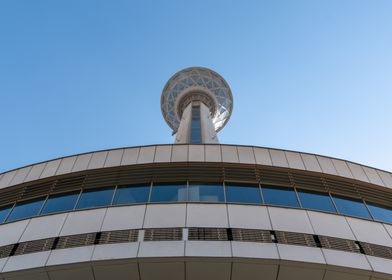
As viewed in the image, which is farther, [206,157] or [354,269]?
[206,157]

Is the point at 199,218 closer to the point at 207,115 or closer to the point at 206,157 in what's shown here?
the point at 206,157

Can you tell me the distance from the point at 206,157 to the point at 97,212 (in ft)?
14.7

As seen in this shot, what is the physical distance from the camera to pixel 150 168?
13.1m

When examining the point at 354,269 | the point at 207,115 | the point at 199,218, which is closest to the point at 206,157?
the point at 199,218

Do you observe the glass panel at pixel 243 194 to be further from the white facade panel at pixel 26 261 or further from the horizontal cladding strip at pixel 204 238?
the white facade panel at pixel 26 261

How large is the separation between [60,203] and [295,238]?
799 centimetres

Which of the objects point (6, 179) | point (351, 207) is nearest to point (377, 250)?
point (351, 207)

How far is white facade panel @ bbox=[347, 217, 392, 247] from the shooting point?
11.0 meters

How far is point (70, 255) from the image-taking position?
9930 mm

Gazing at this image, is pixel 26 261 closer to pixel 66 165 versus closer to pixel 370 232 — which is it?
pixel 66 165

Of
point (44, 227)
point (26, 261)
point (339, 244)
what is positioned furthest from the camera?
point (44, 227)

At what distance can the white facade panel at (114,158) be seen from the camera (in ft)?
43.6

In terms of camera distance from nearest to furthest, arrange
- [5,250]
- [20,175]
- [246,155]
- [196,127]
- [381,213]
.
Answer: [5,250], [381,213], [246,155], [20,175], [196,127]

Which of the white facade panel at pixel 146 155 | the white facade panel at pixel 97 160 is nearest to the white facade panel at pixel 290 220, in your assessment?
the white facade panel at pixel 146 155
